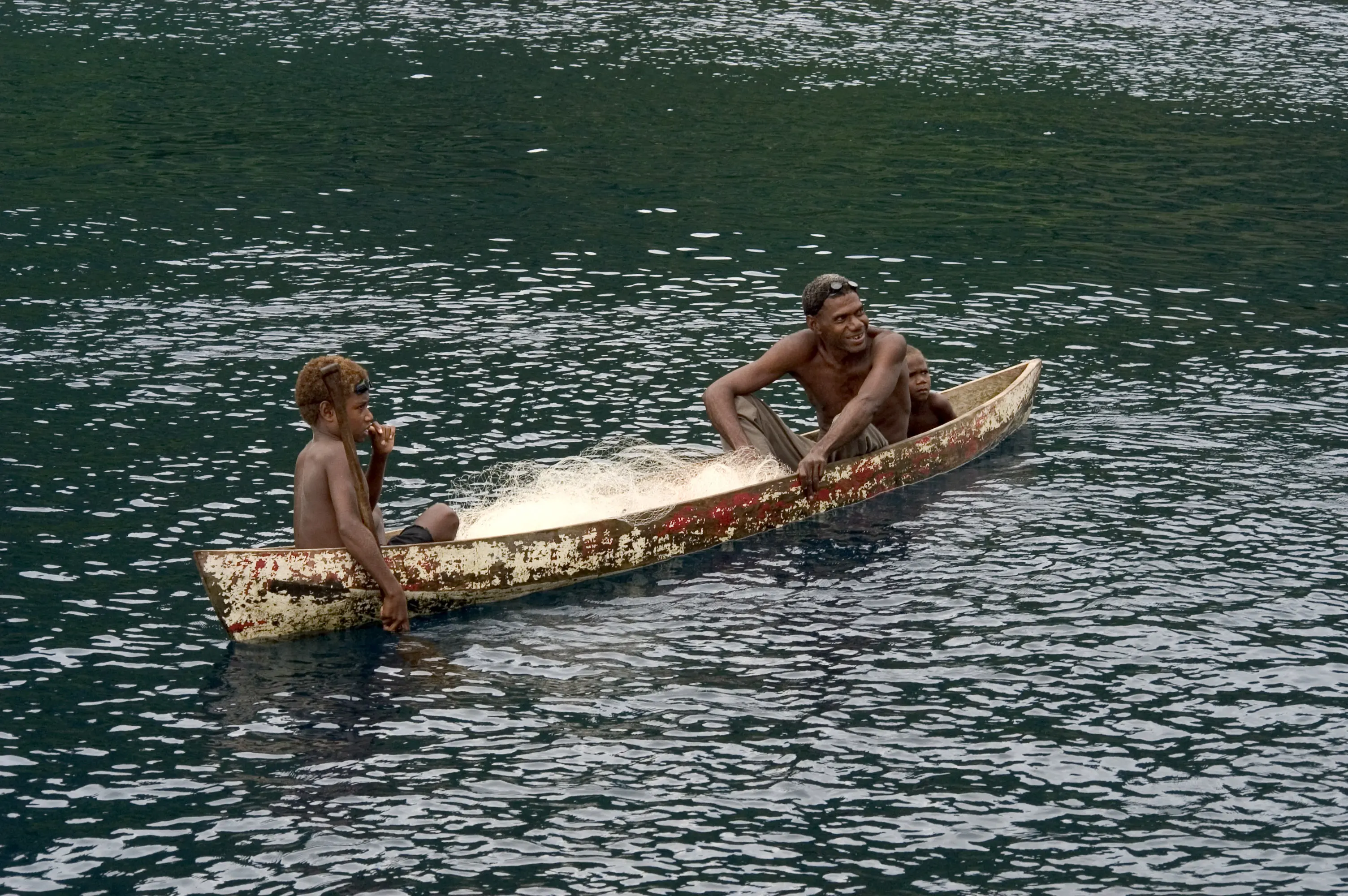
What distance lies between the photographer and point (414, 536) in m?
12.2

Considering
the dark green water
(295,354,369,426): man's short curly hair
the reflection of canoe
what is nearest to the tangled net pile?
the reflection of canoe

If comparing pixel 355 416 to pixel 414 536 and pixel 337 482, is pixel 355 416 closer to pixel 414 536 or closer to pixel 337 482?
pixel 337 482

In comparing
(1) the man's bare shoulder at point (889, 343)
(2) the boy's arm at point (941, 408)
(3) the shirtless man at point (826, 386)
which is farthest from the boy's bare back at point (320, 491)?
(2) the boy's arm at point (941, 408)

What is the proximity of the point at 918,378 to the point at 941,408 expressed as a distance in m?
A: 0.45

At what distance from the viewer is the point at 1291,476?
14.9m

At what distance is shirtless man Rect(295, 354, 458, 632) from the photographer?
11.3m

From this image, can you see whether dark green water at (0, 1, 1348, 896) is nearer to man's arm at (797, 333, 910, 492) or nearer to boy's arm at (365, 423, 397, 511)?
man's arm at (797, 333, 910, 492)

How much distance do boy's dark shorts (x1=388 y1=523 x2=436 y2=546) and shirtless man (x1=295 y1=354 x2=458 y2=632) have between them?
59 centimetres

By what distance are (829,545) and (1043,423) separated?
3.96 meters

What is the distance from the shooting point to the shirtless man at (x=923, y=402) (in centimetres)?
1532

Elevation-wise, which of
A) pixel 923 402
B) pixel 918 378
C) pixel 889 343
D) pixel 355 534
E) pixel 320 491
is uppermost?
pixel 889 343

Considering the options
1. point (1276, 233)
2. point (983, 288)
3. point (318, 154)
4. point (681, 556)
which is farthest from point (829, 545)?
point (318, 154)

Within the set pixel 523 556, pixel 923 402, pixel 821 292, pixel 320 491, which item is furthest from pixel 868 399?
pixel 320 491

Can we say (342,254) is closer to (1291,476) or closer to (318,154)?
(318,154)
